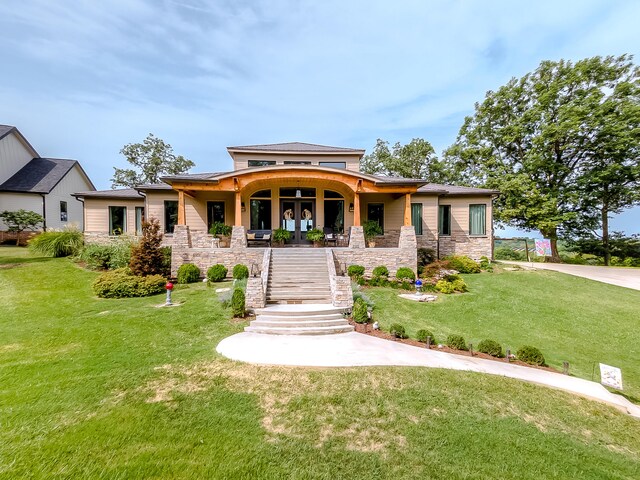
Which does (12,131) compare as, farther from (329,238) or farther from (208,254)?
(329,238)

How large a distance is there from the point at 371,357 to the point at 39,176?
30.3 metres

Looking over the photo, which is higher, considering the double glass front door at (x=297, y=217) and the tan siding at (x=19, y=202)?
the tan siding at (x=19, y=202)

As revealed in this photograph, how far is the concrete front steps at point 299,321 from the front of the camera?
7.57 meters

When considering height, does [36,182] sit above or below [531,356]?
above

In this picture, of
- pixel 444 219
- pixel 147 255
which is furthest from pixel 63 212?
pixel 444 219

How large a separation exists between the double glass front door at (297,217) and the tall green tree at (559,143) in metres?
16.1

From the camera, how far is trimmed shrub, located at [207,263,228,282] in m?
11.8

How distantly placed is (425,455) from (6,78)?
19873 mm

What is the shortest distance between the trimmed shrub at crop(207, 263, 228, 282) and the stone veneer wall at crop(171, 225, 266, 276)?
51 centimetres

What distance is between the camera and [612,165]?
19.3 meters

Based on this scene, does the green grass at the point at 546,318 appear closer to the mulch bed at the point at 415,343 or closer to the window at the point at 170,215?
the mulch bed at the point at 415,343

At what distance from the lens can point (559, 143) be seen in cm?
2114

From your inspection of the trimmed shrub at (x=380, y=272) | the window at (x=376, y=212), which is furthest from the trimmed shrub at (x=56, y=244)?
the window at (x=376, y=212)

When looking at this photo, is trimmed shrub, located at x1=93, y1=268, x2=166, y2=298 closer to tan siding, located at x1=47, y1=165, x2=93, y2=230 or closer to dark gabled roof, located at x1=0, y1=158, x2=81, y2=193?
tan siding, located at x1=47, y1=165, x2=93, y2=230
